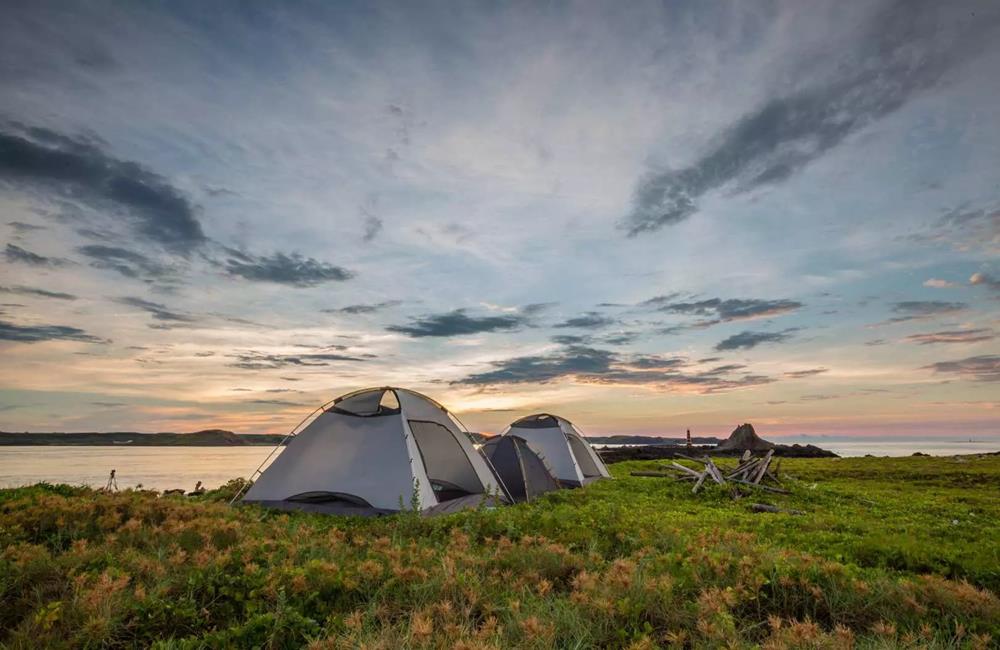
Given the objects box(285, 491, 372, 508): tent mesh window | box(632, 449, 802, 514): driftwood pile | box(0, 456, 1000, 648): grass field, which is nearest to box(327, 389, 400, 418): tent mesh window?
box(285, 491, 372, 508): tent mesh window

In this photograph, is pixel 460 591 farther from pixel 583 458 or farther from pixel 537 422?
pixel 583 458

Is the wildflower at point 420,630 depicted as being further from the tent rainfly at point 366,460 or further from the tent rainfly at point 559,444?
the tent rainfly at point 559,444

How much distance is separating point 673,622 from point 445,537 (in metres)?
5.04

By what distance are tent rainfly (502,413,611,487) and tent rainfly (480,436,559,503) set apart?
9.27 ft

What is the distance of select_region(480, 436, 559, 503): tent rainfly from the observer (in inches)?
726

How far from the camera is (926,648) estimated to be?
442 centimetres

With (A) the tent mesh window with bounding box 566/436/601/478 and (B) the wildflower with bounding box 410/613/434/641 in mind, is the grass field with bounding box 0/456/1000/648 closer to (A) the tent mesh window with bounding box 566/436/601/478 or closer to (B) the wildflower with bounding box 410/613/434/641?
(B) the wildflower with bounding box 410/613/434/641

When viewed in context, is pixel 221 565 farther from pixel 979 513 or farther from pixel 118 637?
pixel 979 513

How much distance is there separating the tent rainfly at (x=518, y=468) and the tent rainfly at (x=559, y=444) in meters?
2.83

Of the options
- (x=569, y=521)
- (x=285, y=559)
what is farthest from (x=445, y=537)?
A: (x=285, y=559)

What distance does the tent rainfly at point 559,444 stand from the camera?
23094 millimetres

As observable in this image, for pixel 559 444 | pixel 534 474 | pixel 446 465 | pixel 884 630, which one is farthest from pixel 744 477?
pixel 884 630

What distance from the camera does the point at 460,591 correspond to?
18.6 ft

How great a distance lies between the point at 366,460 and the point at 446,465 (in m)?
3.08
